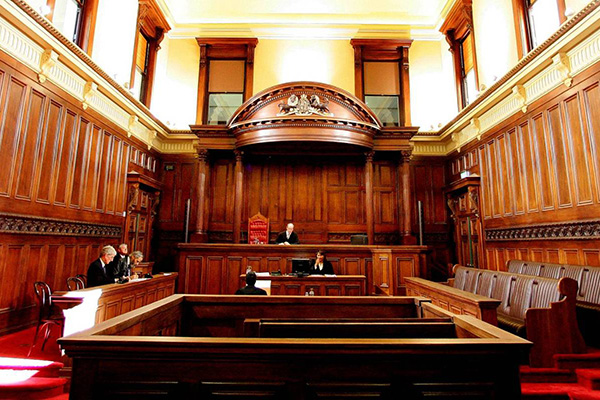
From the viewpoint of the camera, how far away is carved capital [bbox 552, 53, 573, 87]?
5.86m

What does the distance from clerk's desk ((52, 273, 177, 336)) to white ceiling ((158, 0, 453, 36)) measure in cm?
934

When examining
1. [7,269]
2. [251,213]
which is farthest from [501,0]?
[7,269]

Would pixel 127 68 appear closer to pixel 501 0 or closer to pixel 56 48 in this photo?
pixel 56 48

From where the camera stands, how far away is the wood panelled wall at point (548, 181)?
5520 mm

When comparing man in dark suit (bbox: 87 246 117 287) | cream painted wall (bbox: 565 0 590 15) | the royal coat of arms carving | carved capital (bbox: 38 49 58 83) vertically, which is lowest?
man in dark suit (bbox: 87 246 117 287)

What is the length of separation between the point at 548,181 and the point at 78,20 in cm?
1050

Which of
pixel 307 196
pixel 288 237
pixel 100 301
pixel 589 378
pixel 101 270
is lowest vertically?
pixel 589 378

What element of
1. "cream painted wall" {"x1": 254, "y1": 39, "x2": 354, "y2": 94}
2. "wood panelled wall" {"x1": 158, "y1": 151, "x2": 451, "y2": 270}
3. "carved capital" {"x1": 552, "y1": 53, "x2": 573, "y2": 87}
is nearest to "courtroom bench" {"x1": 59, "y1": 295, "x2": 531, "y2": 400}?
"carved capital" {"x1": 552, "y1": 53, "x2": 573, "y2": 87}

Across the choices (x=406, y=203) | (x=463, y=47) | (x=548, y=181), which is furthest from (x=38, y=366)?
(x=463, y=47)

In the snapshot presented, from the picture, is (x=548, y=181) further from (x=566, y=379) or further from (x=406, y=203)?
(x=566, y=379)

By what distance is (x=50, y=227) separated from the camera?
614 cm

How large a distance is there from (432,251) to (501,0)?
23.1 feet

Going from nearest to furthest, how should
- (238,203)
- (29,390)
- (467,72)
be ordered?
(29,390)
(238,203)
(467,72)

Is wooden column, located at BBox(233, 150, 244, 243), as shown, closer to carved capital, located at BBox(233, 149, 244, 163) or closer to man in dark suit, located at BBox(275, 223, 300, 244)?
carved capital, located at BBox(233, 149, 244, 163)
